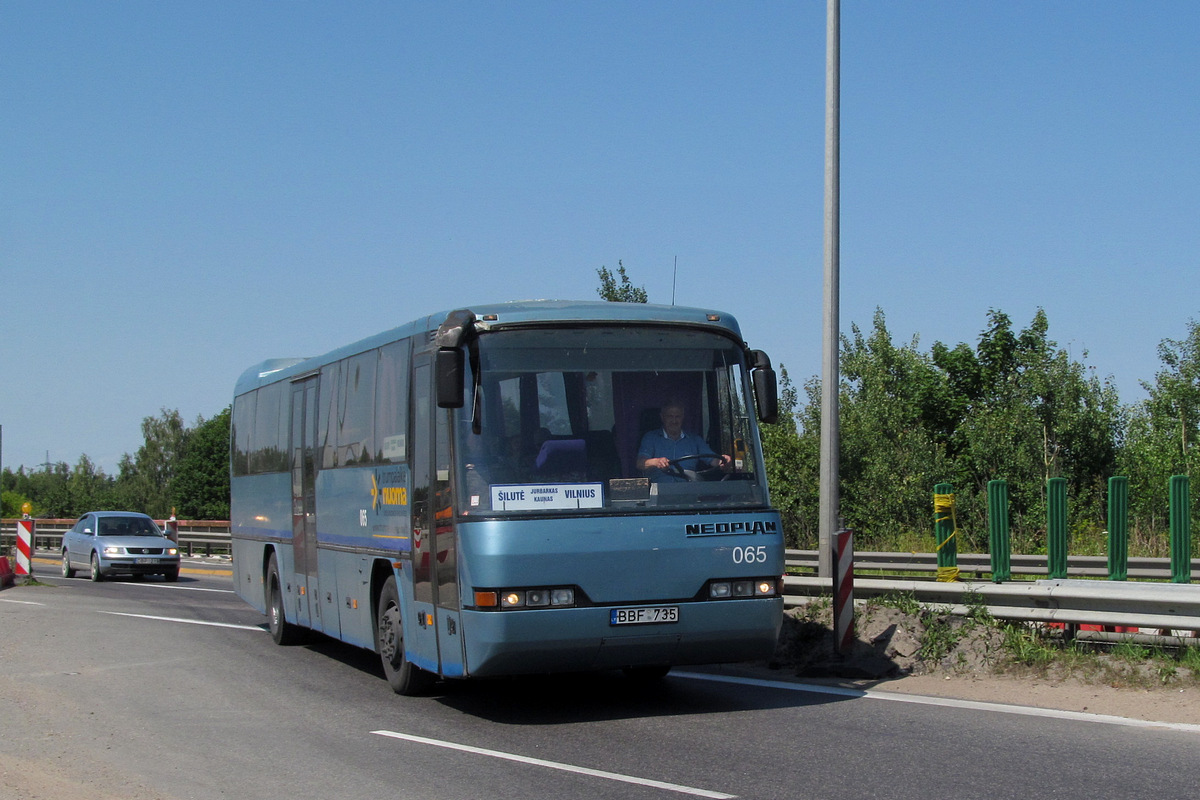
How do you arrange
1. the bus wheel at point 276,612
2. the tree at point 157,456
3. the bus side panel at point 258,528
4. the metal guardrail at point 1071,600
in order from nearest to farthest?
the metal guardrail at point 1071,600, the bus side panel at point 258,528, the bus wheel at point 276,612, the tree at point 157,456

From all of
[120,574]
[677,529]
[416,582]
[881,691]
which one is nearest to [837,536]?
[881,691]

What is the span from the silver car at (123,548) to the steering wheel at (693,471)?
22771 mm

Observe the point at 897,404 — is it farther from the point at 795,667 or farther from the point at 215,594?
the point at 795,667

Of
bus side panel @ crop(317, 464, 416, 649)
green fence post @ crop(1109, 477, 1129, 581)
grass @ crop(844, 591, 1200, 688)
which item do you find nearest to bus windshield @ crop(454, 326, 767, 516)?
bus side panel @ crop(317, 464, 416, 649)

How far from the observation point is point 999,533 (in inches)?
517

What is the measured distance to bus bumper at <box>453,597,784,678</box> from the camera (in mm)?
8906

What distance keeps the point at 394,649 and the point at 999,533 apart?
6362 millimetres

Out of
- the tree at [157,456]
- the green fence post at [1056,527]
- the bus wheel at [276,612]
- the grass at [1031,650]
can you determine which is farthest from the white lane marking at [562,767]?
the tree at [157,456]

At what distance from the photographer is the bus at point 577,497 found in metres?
8.98

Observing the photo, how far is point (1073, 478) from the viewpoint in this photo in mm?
39625

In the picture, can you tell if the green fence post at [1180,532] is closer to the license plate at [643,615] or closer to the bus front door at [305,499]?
the license plate at [643,615]

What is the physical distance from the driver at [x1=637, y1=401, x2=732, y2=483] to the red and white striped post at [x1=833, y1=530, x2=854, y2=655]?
8.68 feet

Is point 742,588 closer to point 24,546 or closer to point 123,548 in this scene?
point 24,546

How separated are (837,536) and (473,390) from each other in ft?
14.0
